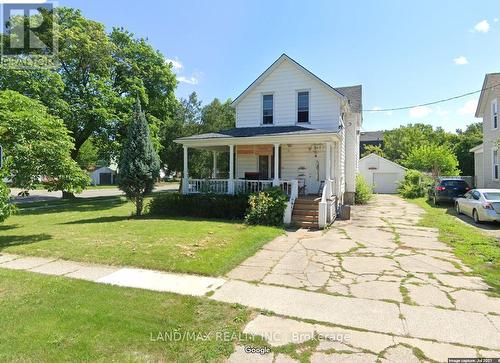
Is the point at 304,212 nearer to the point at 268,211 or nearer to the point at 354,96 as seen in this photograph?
the point at 268,211

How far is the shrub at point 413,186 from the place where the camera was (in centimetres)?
2745

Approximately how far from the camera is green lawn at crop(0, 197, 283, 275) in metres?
7.23

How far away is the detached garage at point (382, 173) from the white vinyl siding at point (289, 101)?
20.1m

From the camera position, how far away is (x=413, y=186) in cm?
2780

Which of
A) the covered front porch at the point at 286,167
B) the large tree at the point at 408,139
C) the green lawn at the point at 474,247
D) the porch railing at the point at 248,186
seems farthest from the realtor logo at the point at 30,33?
the large tree at the point at 408,139

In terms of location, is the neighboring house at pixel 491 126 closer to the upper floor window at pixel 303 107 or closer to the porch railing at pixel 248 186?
the upper floor window at pixel 303 107

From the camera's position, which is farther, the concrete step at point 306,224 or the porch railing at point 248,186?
the porch railing at point 248,186

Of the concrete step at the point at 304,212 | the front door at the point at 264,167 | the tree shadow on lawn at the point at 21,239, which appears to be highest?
the front door at the point at 264,167

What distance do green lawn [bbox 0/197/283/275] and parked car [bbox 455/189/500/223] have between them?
8.25 meters

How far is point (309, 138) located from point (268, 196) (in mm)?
3074

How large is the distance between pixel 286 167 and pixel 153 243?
9916 mm

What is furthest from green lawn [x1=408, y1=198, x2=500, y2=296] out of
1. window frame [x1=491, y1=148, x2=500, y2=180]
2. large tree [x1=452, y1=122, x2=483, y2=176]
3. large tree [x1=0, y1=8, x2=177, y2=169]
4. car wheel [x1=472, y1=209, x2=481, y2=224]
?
large tree [x1=452, y1=122, x2=483, y2=176]

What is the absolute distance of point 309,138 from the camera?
1349 cm

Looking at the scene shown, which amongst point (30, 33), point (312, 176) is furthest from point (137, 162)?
point (30, 33)
